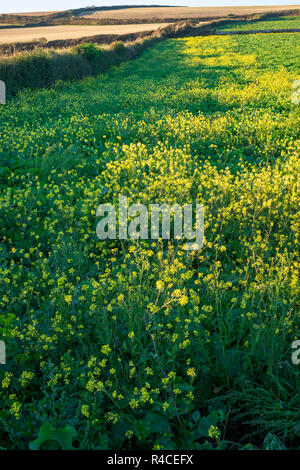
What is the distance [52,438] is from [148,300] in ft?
4.69

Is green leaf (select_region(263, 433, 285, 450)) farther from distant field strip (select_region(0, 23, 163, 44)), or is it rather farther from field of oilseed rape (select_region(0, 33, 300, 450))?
distant field strip (select_region(0, 23, 163, 44))

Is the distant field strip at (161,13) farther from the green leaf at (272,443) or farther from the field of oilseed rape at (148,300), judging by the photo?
the green leaf at (272,443)

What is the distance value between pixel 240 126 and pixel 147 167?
11.3 feet

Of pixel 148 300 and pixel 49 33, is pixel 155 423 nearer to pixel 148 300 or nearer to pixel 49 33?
pixel 148 300

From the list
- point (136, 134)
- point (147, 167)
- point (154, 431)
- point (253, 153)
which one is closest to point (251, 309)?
point (154, 431)

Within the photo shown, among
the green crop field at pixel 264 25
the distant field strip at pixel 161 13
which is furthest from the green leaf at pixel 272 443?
the distant field strip at pixel 161 13

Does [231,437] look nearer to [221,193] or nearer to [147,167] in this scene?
[221,193]

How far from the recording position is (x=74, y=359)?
2967mm

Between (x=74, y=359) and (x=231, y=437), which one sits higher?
(x=74, y=359)

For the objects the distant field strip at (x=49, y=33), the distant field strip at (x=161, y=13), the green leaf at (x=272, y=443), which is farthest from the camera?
the distant field strip at (x=161, y=13)

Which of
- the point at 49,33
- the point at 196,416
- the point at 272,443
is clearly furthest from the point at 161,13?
the point at 272,443

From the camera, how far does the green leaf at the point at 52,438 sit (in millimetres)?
2170

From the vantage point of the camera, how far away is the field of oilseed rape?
96.2 inches
